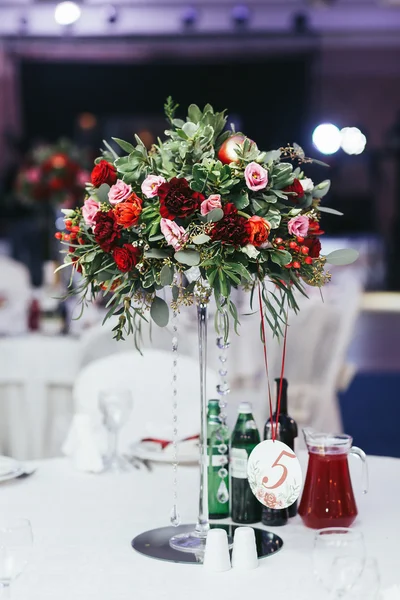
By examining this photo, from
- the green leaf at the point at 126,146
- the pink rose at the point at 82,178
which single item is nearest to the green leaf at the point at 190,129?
the green leaf at the point at 126,146

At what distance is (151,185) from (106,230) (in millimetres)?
109

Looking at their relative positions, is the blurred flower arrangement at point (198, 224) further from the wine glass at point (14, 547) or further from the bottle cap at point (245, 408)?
the wine glass at point (14, 547)

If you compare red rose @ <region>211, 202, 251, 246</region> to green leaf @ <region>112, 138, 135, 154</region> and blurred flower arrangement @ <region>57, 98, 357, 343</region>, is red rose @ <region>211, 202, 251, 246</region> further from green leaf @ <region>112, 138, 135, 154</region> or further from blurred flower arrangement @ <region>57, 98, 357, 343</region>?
green leaf @ <region>112, 138, 135, 154</region>

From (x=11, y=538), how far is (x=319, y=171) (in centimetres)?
1308

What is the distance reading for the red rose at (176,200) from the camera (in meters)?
1.69

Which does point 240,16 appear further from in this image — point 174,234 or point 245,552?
point 245,552

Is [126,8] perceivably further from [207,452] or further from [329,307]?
[207,452]

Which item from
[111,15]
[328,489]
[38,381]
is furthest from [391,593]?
[111,15]

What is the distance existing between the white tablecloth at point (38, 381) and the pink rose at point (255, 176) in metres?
2.46

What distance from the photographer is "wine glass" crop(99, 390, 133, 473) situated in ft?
7.76

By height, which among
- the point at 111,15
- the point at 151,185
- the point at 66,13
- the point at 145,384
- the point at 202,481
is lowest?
the point at 202,481

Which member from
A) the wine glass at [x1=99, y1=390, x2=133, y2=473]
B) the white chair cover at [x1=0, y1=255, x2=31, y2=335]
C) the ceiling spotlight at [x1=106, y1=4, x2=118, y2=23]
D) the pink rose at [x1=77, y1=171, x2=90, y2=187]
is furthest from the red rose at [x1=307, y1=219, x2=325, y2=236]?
the ceiling spotlight at [x1=106, y1=4, x2=118, y2=23]

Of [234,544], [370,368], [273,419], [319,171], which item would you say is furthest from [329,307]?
[319,171]

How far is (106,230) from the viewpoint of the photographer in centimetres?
174
